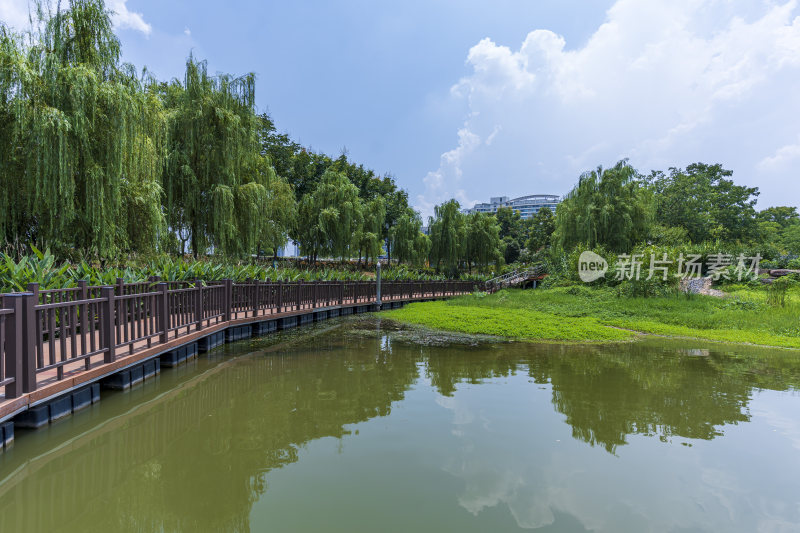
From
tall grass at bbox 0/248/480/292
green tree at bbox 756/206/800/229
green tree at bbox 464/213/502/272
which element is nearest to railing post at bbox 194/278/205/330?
tall grass at bbox 0/248/480/292

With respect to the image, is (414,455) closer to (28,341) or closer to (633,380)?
(28,341)

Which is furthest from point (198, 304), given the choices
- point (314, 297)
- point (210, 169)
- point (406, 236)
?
point (406, 236)

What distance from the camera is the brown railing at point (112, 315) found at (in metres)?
3.43

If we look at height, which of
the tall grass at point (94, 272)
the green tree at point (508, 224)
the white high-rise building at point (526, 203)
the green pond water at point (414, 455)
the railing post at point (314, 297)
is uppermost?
the white high-rise building at point (526, 203)

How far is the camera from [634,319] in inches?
532

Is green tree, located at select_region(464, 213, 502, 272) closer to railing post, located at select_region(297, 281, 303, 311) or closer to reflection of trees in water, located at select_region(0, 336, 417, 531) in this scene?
railing post, located at select_region(297, 281, 303, 311)

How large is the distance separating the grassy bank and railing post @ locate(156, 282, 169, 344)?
7495 millimetres

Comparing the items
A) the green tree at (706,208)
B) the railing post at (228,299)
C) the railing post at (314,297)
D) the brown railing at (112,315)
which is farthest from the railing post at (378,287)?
the green tree at (706,208)

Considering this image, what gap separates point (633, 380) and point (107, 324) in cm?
717

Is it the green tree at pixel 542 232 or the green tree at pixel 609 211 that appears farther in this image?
the green tree at pixel 542 232

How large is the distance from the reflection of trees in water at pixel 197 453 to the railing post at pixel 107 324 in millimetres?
752

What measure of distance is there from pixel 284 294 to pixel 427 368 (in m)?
5.97

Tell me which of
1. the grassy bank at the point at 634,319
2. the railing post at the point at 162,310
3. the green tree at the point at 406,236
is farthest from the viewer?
the green tree at the point at 406,236

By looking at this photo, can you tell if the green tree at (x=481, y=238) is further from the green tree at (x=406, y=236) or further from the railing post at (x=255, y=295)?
the railing post at (x=255, y=295)
